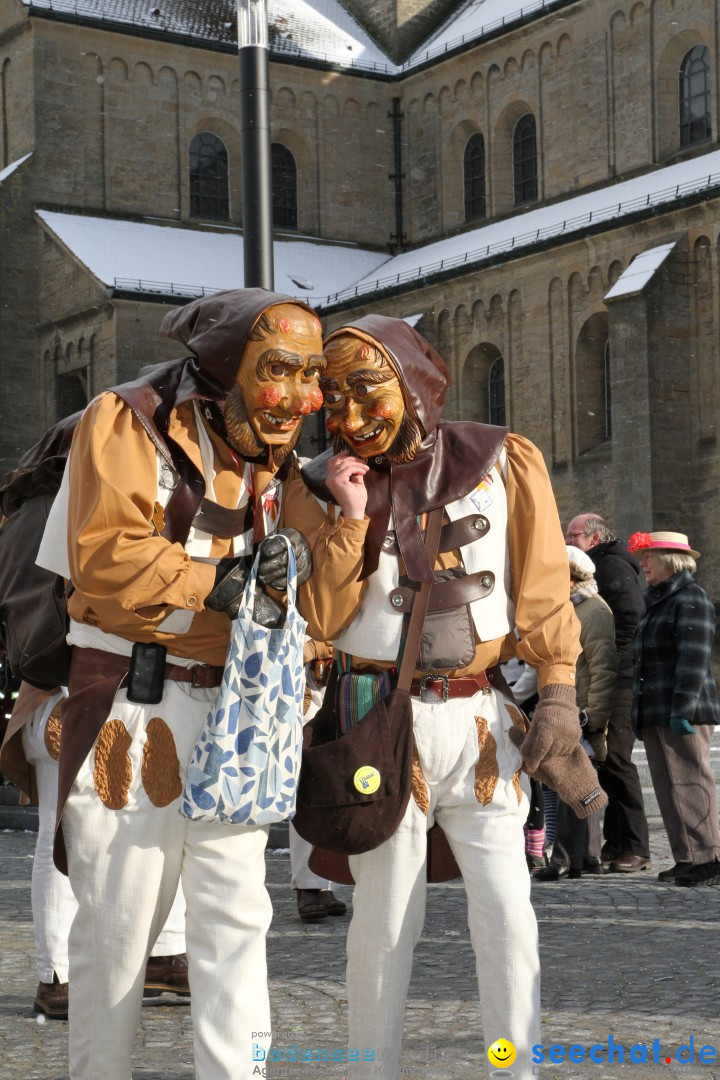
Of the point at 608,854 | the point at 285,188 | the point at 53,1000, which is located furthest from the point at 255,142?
the point at 285,188

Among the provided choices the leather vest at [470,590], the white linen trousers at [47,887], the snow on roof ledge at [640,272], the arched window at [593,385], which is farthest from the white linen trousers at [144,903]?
the arched window at [593,385]

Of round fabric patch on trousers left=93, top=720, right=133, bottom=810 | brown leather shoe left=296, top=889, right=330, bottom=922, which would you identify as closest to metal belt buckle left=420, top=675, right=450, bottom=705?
round fabric patch on trousers left=93, top=720, right=133, bottom=810

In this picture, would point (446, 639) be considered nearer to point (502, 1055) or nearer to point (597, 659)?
point (502, 1055)

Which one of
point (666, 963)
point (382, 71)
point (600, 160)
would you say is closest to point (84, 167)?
point (382, 71)

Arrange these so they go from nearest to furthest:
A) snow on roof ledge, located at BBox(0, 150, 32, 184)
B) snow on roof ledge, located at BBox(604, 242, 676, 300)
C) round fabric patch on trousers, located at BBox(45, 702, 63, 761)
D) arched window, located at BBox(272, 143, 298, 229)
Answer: round fabric patch on trousers, located at BBox(45, 702, 63, 761)
snow on roof ledge, located at BBox(604, 242, 676, 300)
snow on roof ledge, located at BBox(0, 150, 32, 184)
arched window, located at BBox(272, 143, 298, 229)

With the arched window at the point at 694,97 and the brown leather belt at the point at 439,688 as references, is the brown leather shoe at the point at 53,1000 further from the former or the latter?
the arched window at the point at 694,97

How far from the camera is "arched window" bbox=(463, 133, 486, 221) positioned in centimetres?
3575

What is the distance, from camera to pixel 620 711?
959 centimetres

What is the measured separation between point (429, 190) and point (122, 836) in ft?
112

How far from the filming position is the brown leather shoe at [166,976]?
574 centimetres

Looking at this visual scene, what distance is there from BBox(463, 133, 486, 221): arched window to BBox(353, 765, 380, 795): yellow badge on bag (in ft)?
107

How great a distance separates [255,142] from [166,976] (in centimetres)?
641

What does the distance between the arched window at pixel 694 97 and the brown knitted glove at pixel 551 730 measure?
27.8m

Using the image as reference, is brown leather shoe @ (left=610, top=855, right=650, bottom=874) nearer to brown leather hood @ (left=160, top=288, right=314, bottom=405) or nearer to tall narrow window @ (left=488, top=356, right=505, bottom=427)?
brown leather hood @ (left=160, top=288, right=314, bottom=405)
